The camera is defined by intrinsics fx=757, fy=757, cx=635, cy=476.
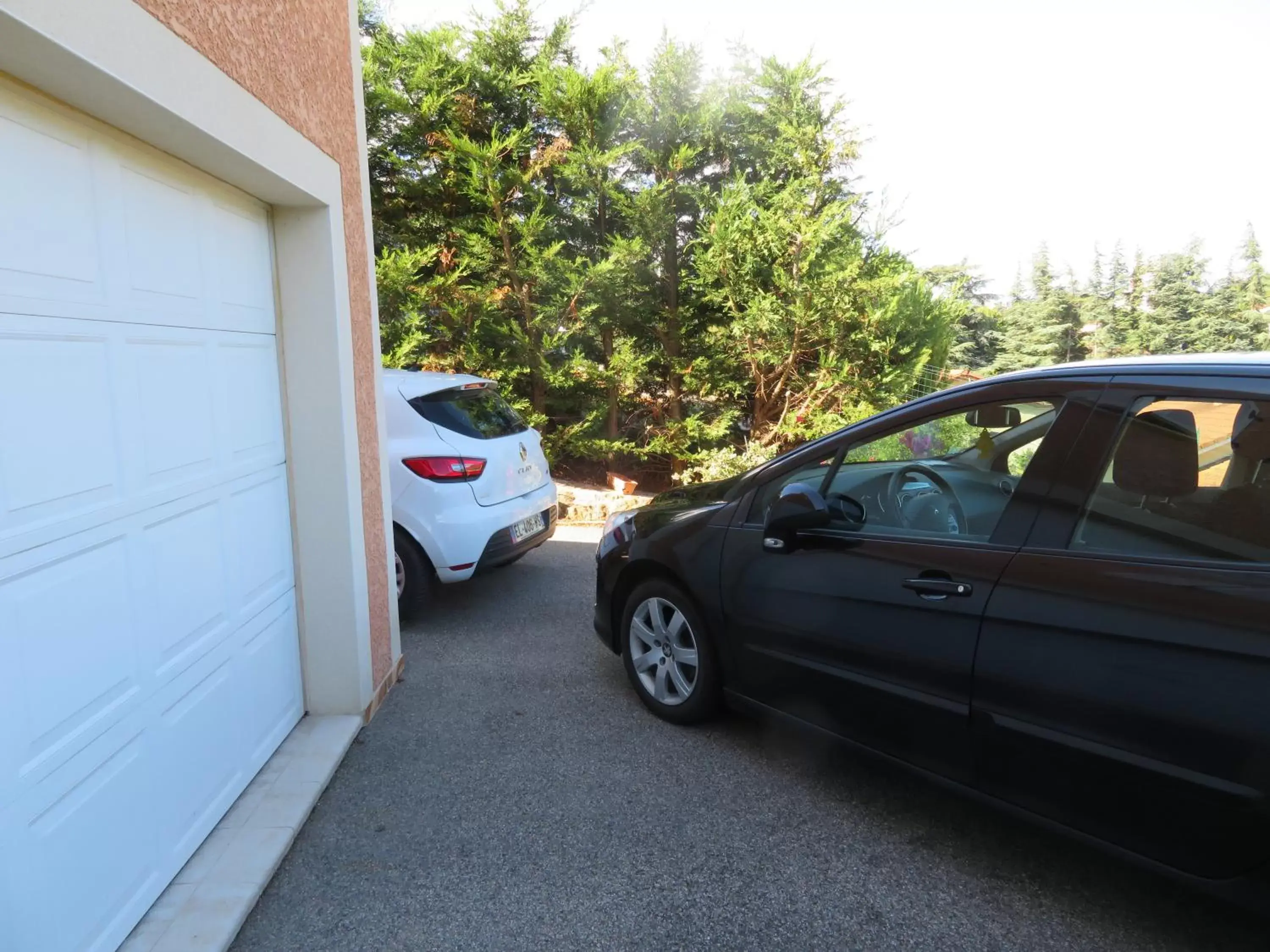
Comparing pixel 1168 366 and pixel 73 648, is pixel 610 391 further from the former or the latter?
pixel 73 648

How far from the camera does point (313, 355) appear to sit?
3307 mm

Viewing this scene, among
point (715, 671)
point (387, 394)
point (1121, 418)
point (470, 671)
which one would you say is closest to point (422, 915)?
point (715, 671)

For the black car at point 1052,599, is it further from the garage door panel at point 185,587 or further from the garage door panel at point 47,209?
the garage door panel at point 47,209

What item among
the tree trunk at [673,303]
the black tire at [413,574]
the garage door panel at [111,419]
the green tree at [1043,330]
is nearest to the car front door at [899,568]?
the garage door panel at [111,419]

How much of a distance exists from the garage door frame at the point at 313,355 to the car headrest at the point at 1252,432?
310 cm

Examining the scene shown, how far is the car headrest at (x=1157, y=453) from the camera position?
2164mm

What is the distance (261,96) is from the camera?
268cm

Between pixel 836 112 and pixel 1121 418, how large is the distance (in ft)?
26.1

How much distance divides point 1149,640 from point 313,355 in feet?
10.5

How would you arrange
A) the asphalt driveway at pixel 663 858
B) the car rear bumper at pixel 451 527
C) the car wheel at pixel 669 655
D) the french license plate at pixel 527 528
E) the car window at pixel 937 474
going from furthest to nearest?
Answer: the french license plate at pixel 527 528, the car rear bumper at pixel 451 527, the car wheel at pixel 669 655, the car window at pixel 937 474, the asphalt driveway at pixel 663 858

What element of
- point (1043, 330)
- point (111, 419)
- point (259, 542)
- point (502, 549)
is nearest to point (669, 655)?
point (502, 549)

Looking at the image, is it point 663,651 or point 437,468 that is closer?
point 663,651

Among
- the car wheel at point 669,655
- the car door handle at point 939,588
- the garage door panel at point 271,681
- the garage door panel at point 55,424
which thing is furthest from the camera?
the car wheel at point 669,655

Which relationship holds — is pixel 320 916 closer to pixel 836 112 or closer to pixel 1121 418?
pixel 1121 418
